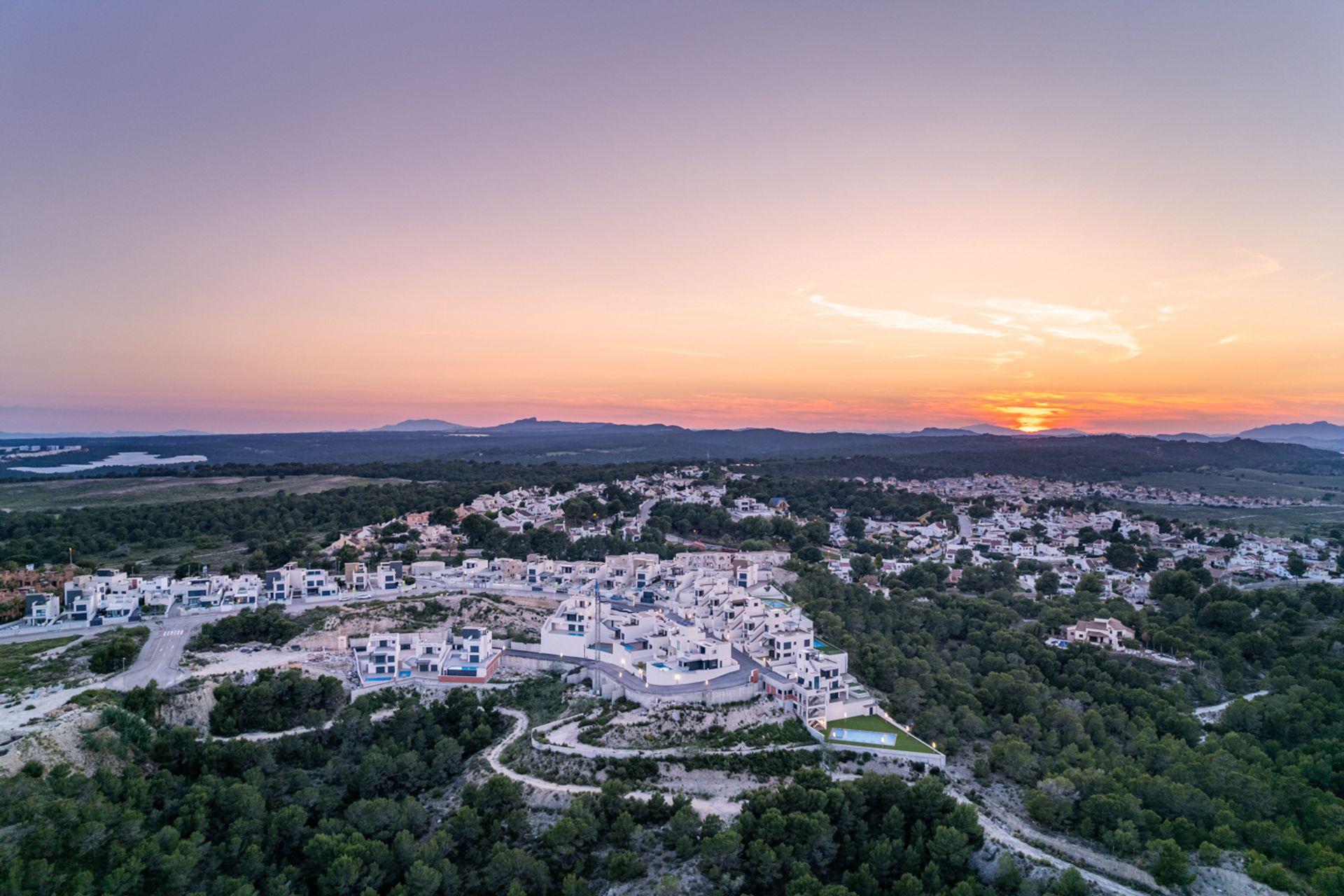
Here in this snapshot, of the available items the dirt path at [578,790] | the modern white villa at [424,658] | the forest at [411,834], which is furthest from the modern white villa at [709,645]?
the forest at [411,834]

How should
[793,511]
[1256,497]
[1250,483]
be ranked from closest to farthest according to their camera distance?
[793,511] < [1256,497] < [1250,483]

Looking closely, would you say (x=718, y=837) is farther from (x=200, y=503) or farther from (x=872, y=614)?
(x=200, y=503)

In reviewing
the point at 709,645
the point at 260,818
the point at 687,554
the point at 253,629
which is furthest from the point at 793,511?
the point at 260,818

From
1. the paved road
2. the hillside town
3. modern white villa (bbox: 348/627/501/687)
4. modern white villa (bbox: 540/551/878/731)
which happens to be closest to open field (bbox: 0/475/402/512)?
the hillside town

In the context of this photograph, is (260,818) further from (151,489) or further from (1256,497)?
(1256,497)

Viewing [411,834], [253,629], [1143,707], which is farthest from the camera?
[253,629]

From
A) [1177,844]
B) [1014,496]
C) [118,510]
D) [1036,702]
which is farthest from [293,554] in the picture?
[1014,496]
